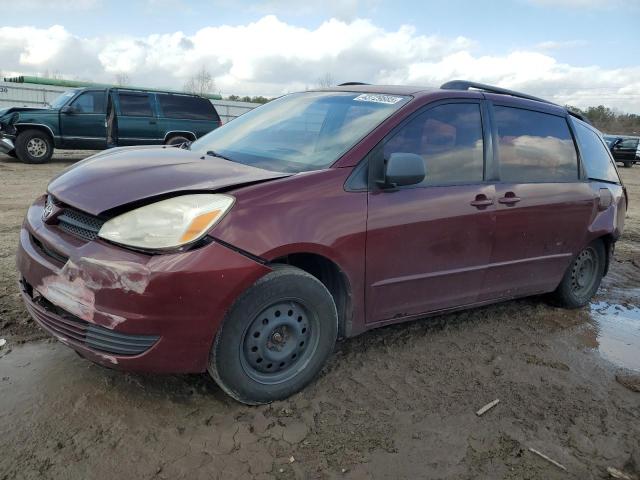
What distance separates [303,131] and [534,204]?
5.84 ft

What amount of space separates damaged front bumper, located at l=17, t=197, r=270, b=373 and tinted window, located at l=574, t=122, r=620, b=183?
10.8 ft

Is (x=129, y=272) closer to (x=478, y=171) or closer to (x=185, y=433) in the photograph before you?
(x=185, y=433)

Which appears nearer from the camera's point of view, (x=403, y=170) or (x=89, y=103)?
(x=403, y=170)

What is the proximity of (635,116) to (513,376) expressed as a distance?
65286mm

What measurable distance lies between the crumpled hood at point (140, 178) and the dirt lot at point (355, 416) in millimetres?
990

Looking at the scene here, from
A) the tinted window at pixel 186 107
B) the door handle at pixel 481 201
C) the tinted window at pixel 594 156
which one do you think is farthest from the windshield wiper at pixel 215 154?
the tinted window at pixel 186 107

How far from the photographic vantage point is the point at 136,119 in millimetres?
13000

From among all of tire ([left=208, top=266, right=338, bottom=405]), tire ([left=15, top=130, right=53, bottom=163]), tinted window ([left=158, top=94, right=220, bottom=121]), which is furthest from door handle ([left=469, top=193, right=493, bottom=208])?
tire ([left=15, top=130, right=53, bottom=163])

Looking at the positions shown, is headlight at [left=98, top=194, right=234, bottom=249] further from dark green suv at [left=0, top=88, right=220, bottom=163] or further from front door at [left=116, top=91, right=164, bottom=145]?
front door at [left=116, top=91, right=164, bottom=145]

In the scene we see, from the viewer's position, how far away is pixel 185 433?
8.32ft

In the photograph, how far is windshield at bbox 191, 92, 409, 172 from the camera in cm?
318

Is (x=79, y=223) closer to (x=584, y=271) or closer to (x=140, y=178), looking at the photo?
(x=140, y=178)

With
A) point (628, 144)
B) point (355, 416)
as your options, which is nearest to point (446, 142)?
point (355, 416)

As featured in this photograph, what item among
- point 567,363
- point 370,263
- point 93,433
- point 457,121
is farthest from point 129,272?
point 567,363
